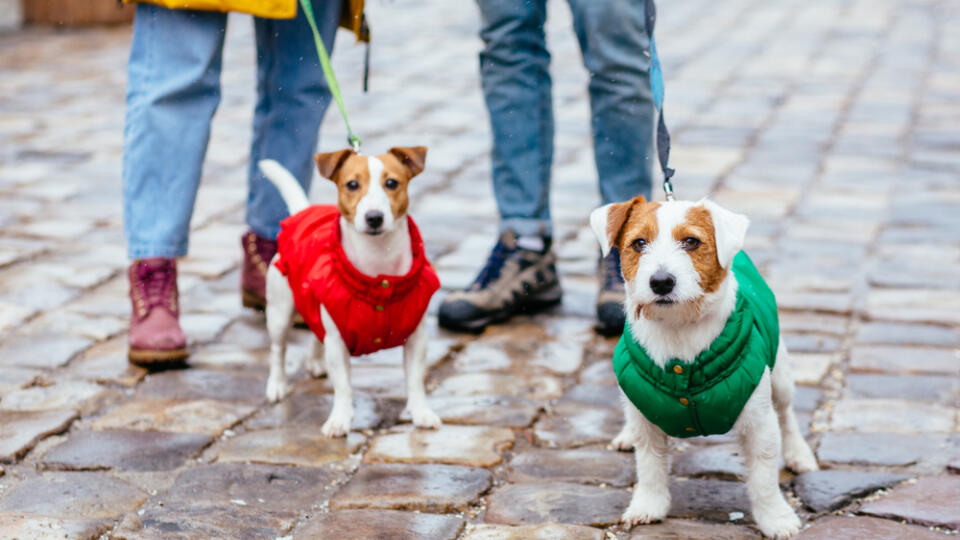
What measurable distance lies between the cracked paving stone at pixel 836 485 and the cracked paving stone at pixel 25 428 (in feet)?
6.17

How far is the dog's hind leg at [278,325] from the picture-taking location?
3.63 metres

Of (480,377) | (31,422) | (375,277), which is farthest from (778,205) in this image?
(31,422)

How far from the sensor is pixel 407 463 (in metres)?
3.16

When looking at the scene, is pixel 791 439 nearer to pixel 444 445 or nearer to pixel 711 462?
pixel 711 462

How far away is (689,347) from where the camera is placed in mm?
2658

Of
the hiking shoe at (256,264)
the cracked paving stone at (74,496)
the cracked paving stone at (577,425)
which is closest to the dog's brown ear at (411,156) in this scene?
the cracked paving stone at (577,425)

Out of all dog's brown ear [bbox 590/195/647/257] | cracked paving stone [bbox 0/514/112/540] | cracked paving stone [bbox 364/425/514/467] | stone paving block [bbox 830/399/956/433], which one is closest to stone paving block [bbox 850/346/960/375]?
stone paving block [bbox 830/399/956/433]

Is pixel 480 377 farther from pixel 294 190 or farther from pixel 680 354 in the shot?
pixel 680 354

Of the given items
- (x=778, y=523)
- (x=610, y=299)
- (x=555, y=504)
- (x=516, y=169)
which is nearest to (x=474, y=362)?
(x=610, y=299)

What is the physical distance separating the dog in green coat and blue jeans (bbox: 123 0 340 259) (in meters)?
1.63

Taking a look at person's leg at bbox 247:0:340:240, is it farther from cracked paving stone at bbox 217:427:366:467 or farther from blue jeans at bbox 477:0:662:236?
cracked paving stone at bbox 217:427:366:467

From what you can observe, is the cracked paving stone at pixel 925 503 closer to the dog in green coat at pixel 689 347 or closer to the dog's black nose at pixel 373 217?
the dog in green coat at pixel 689 347

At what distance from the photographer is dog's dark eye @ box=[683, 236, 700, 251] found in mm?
2574

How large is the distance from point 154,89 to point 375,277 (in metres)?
1.02
